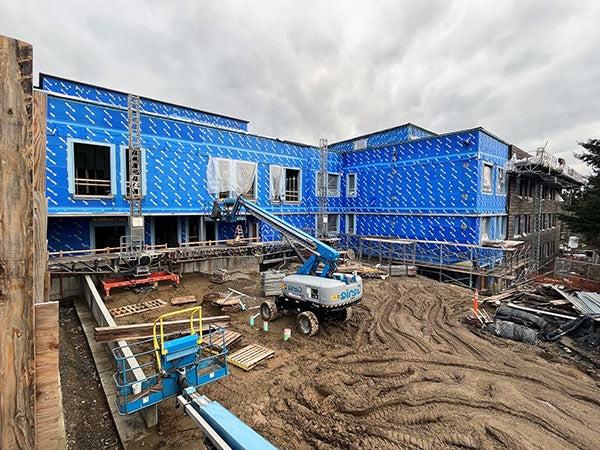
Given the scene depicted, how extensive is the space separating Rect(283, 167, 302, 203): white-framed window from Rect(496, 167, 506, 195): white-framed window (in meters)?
15.1

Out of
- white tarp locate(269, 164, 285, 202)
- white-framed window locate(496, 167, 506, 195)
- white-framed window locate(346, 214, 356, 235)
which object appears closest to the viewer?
white-framed window locate(496, 167, 506, 195)

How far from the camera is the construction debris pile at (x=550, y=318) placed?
31.9 ft

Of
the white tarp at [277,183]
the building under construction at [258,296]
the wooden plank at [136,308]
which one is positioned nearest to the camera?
the building under construction at [258,296]

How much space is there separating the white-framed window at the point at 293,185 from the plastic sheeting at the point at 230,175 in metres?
3.64

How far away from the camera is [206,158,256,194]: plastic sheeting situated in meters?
20.9

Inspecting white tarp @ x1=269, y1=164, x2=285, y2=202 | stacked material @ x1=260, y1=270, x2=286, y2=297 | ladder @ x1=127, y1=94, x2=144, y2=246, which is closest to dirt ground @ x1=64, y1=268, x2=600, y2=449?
stacked material @ x1=260, y1=270, x2=286, y2=297

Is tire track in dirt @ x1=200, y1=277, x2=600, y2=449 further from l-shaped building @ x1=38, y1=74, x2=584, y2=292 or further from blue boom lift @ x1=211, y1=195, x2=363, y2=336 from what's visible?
l-shaped building @ x1=38, y1=74, x2=584, y2=292

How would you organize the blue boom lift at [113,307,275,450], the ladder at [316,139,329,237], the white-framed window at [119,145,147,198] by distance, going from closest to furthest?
the blue boom lift at [113,307,275,450] < the white-framed window at [119,145,147,198] < the ladder at [316,139,329,237]

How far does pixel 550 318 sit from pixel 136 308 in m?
15.5

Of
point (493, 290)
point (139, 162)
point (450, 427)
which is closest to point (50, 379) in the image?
point (450, 427)

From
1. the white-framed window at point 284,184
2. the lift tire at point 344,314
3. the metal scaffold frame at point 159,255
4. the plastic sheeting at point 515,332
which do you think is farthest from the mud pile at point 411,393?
the white-framed window at point 284,184

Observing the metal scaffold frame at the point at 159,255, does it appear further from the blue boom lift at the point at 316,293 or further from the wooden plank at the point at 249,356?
the wooden plank at the point at 249,356

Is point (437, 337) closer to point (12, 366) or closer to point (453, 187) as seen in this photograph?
point (12, 366)

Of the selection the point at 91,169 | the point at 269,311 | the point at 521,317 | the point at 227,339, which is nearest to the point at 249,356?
the point at 227,339
